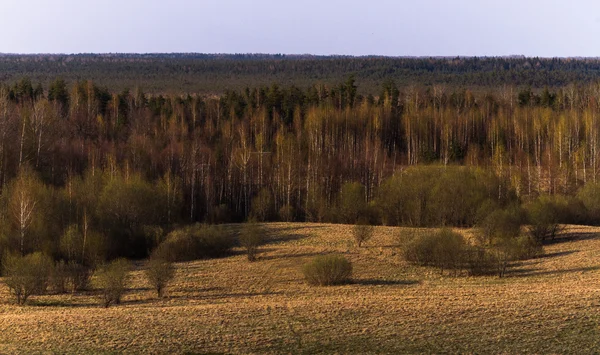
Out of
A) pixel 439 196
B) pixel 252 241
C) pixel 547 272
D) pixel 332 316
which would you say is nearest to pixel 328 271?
pixel 332 316

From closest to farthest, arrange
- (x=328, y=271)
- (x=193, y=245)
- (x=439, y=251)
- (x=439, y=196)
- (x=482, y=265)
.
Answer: (x=328, y=271), (x=482, y=265), (x=439, y=251), (x=193, y=245), (x=439, y=196)

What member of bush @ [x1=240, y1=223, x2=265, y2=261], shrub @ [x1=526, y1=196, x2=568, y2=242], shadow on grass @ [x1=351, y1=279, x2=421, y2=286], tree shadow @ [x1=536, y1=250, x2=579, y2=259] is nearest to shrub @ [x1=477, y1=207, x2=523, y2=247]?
shrub @ [x1=526, y1=196, x2=568, y2=242]

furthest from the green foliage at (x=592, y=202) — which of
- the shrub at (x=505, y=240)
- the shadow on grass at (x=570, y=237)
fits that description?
the shrub at (x=505, y=240)

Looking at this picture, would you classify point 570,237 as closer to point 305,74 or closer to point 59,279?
point 59,279

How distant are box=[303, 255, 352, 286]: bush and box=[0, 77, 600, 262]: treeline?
37.4 feet

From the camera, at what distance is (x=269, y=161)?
53688 millimetres

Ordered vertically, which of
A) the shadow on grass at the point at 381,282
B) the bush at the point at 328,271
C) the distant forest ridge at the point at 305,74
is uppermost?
the distant forest ridge at the point at 305,74

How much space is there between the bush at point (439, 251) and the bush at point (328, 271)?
476cm

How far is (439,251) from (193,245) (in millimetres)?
12351

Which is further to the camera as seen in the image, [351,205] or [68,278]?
[351,205]

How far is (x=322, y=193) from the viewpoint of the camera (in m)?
48.9

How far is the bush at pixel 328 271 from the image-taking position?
27406 mm

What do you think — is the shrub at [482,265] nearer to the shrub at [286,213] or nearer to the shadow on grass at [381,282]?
the shadow on grass at [381,282]

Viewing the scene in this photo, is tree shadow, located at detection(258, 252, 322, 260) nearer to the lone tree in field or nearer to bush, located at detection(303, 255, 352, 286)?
bush, located at detection(303, 255, 352, 286)
